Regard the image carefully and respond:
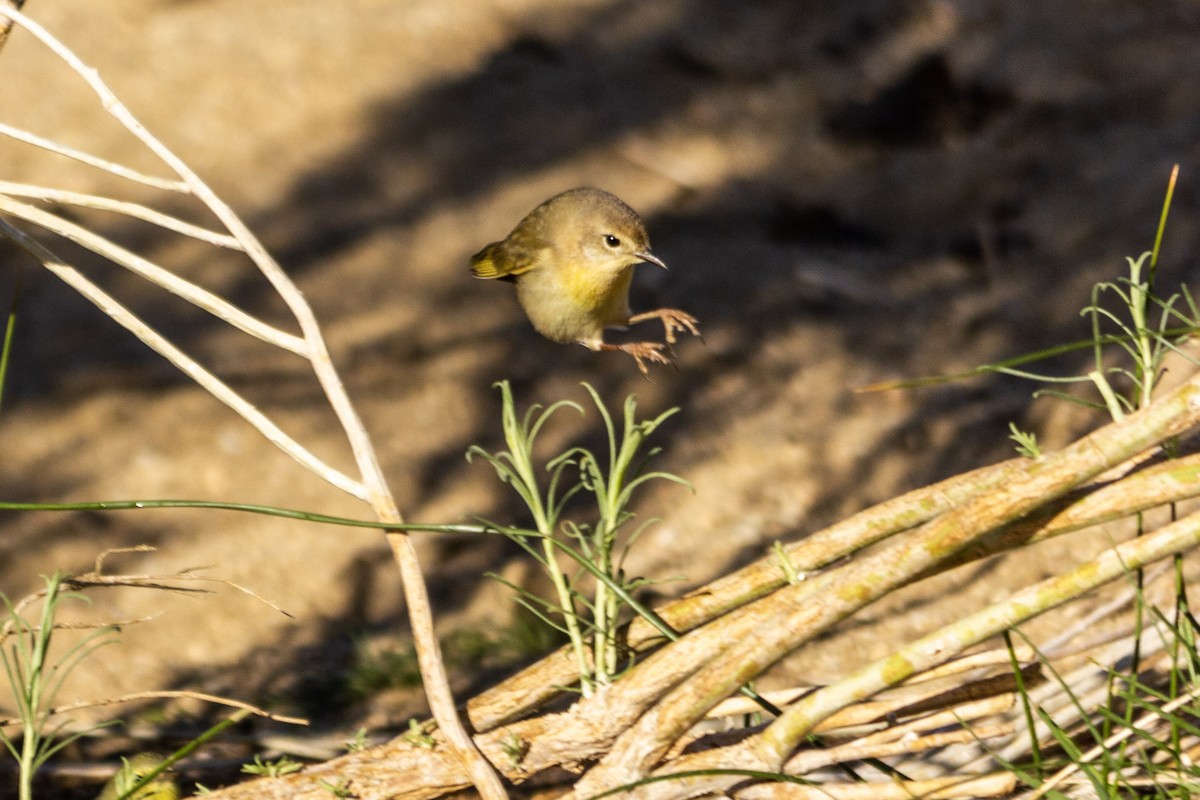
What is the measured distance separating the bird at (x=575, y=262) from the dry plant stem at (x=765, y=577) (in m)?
1.30

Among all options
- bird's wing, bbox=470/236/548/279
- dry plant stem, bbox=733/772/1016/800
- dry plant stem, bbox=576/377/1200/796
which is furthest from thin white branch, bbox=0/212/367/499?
bird's wing, bbox=470/236/548/279

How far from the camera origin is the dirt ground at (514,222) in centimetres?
425

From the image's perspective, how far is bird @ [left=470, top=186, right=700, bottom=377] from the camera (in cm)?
325

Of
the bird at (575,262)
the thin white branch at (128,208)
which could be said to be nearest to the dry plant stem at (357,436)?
the thin white branch at (128,208)

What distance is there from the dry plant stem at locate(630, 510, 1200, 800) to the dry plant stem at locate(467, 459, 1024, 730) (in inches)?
6.8

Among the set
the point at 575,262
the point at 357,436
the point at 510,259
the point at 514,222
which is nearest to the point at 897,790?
the point at 357,436

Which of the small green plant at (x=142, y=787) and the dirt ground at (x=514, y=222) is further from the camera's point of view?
the dirt ground at (x=514, y=222)

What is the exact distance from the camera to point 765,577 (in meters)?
1.95

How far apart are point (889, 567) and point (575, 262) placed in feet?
5.91

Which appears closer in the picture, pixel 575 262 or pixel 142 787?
pixel 142 787

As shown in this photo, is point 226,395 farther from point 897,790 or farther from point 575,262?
point 575,262

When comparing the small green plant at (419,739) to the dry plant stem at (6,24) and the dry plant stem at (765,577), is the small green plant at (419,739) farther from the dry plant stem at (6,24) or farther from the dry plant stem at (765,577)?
the dry plant stem at (6,24)

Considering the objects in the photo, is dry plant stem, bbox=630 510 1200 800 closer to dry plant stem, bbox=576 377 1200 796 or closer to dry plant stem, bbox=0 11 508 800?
dry plant stem, bbox=576 377 1200 796

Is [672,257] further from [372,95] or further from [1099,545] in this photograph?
[1099,545]
